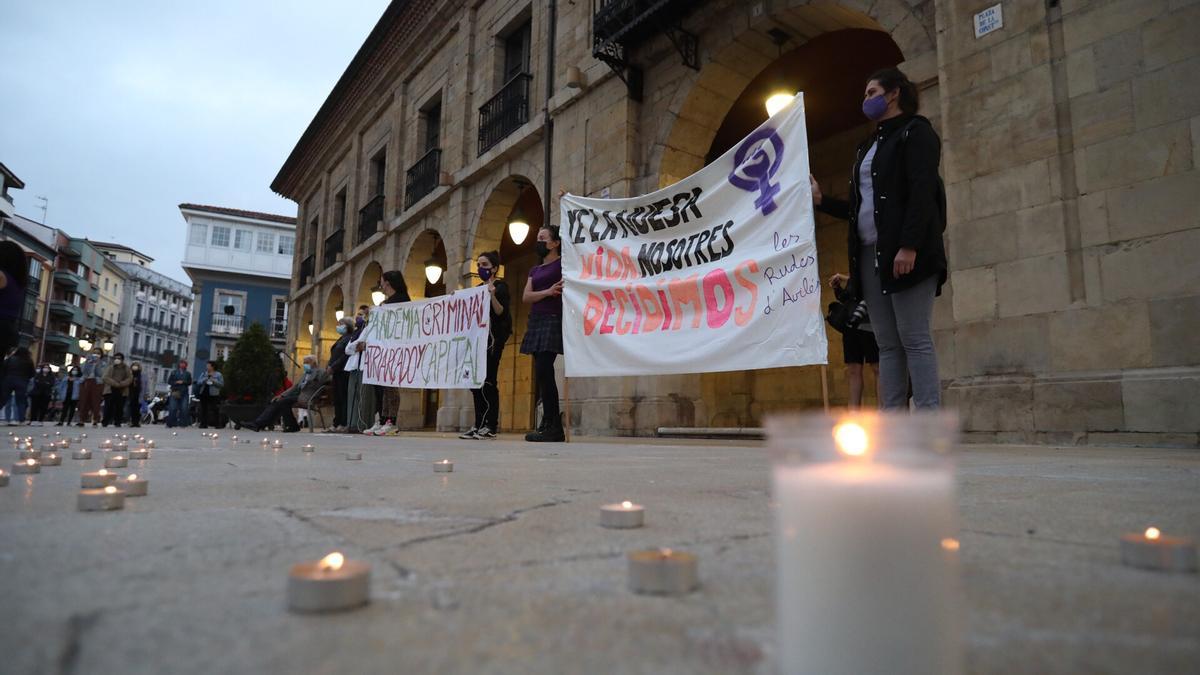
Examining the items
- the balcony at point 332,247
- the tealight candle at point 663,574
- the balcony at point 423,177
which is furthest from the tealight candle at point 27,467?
the balcony at point 332,247

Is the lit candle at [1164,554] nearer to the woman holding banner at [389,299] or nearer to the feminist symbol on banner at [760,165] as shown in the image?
the feminist symbol on banner at [760,165]

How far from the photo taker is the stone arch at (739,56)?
5609mm

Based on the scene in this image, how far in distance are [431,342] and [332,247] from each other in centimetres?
1290

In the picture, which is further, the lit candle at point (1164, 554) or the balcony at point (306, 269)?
the balcony at point (306, 269)

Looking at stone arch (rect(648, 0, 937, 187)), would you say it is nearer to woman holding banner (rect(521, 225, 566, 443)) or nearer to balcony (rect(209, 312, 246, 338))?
woman holding banner (rect(521, 225, 566, 443))

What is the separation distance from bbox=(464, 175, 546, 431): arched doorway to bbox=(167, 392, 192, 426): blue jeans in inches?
297

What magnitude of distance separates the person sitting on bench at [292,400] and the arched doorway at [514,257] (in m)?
3.02

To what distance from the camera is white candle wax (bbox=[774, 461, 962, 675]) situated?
17.9 inches

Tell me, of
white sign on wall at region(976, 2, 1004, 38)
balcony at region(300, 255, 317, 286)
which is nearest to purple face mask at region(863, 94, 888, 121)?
white sign on wall at region(976, 2, 1004, 38)

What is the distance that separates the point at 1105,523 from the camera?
4.24ft

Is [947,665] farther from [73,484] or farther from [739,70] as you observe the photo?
[739,70]

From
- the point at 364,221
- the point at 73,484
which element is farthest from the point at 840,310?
the point at 364,221

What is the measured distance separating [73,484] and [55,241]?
59089mm

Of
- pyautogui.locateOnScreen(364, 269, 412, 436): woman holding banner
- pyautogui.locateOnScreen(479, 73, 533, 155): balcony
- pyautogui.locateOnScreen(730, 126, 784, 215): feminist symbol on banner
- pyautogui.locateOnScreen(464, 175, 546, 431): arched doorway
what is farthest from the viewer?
pyautogui.locateOnScreen(464, 175, 546, 431): arched doorway
